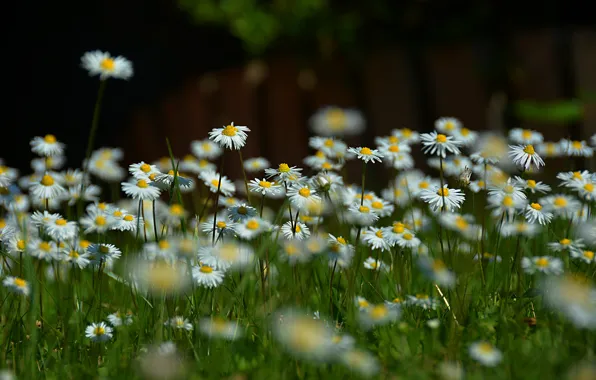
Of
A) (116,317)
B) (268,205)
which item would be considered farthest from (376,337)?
(268,205)

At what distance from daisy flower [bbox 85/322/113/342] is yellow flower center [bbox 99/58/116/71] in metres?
0.71

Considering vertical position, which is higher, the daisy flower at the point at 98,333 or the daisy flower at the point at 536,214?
the daisy flower at the point at 536,214

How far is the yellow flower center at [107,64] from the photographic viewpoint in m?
2.04

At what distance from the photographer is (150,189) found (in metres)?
1.99

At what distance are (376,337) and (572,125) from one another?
3.02 metres

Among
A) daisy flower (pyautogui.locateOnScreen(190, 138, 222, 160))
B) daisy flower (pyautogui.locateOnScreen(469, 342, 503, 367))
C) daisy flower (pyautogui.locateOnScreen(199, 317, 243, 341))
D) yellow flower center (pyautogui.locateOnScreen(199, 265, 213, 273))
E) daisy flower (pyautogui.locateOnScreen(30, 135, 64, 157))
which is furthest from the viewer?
daisy flower (pyautogui.locateOnScreen(190, 138, 222, 160))

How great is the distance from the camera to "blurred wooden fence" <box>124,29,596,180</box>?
4535 mm

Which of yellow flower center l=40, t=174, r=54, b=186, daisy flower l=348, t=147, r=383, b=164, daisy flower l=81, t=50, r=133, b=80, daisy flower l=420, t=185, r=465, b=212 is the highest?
daisy flower l=81, t=50, r=133, b=80

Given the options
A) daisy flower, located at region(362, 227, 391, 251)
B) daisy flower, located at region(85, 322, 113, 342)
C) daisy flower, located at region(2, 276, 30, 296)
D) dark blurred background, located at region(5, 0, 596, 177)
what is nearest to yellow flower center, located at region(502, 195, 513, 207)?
daisy flower, located at region(362, 227, 391, 251)

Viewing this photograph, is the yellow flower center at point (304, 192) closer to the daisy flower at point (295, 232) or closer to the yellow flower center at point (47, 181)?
the daisy flower at point (295, 232)

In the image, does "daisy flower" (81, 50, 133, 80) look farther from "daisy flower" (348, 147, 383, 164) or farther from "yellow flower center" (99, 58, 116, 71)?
"daisy flower" (348, 147, 383, 164)

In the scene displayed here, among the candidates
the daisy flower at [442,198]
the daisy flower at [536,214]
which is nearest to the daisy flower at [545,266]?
the daisy flower at [536,214]

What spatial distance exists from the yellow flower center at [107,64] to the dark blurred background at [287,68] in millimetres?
3082

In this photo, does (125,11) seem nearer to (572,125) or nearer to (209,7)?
(209,7)
